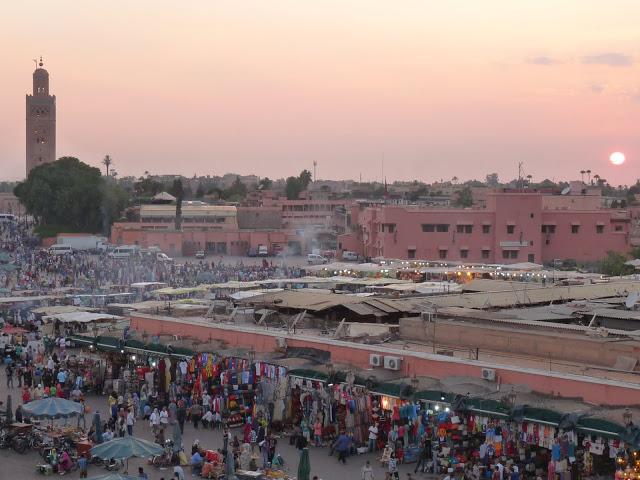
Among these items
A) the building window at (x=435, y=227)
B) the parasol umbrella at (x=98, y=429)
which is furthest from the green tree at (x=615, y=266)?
the parasol umbrella at (x=98, y=429)

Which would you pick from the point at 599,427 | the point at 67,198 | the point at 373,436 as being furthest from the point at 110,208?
the point at 599,427

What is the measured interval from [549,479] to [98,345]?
1066 centimetres

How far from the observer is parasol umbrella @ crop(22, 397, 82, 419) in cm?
1537

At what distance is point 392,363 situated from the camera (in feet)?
51.0

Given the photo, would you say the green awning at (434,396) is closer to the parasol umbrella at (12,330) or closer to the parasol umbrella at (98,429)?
the parasol umbrella at (98,429)

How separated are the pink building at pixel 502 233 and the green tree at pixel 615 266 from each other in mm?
4313

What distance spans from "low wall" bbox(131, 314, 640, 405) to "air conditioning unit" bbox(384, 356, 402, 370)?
9 cm

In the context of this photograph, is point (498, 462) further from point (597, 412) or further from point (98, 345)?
point (98, 345)

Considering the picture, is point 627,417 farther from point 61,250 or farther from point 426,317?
point 61,250

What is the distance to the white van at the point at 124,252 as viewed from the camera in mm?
50250

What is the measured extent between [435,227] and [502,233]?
3143 millimetres

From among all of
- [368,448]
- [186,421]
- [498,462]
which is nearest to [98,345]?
[186,421]

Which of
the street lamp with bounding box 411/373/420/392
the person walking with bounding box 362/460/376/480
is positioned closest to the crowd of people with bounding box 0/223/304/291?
the street lamp with bounding box 411/373/420/392

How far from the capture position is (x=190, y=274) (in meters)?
41.2
